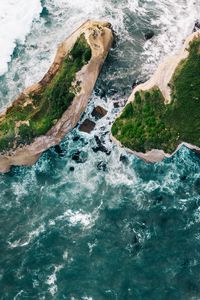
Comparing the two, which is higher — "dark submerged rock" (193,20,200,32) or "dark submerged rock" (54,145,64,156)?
"dark submerged rock" (193,20,200,32)

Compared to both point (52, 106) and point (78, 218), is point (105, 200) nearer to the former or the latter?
point (78, 218)

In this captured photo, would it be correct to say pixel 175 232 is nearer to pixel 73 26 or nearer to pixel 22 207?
pixel 22 207

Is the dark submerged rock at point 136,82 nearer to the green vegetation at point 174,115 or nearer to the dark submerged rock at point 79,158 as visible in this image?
the green vegetation at point 174,115

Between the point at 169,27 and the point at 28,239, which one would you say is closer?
the point at 28,239

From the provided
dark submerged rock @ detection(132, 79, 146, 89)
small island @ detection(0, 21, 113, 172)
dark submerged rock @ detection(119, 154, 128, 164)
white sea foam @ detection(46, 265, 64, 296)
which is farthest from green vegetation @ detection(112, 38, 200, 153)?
white sea foam @ detection(46, 265, 64, 296)

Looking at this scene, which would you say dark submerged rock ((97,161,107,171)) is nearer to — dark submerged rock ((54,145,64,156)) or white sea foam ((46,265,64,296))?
dark submerged rock ((54,145,64,156))

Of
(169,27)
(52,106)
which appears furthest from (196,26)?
(52,106)
